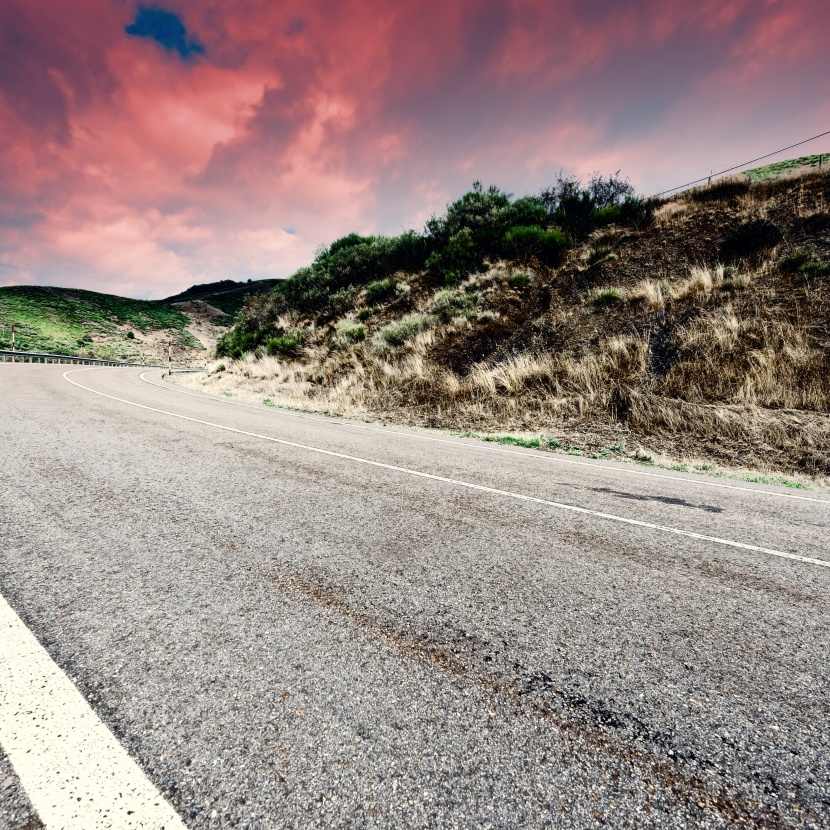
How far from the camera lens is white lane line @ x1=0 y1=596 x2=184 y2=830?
4.36 ft

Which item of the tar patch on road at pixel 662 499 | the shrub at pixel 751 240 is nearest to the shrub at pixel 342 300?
the shrub at pixel 751 240

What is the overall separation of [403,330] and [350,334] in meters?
3.05

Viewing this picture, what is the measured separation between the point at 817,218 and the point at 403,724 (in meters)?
18.3

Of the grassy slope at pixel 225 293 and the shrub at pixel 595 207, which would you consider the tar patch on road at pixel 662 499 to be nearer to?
the shrub at pixel 595 207

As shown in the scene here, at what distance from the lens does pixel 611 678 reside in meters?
2.04

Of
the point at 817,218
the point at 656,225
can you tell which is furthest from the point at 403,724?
the point at 656,225

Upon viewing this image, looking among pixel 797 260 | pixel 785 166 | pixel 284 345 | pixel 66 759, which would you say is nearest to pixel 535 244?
pixel 797 260

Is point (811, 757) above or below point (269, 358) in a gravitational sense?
below

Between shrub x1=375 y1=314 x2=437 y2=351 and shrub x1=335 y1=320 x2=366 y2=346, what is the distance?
157 centimetres

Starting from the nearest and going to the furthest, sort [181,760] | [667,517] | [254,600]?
[181,760] → [254,600] → [667,517]

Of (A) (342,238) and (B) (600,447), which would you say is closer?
(B) (600,447)

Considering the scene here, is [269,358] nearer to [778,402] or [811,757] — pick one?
[778,402]

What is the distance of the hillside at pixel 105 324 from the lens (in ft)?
135

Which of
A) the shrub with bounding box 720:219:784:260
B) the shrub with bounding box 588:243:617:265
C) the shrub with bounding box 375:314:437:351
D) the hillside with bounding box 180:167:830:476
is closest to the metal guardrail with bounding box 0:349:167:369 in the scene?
the hillside with bounding box 180:167:830:476
